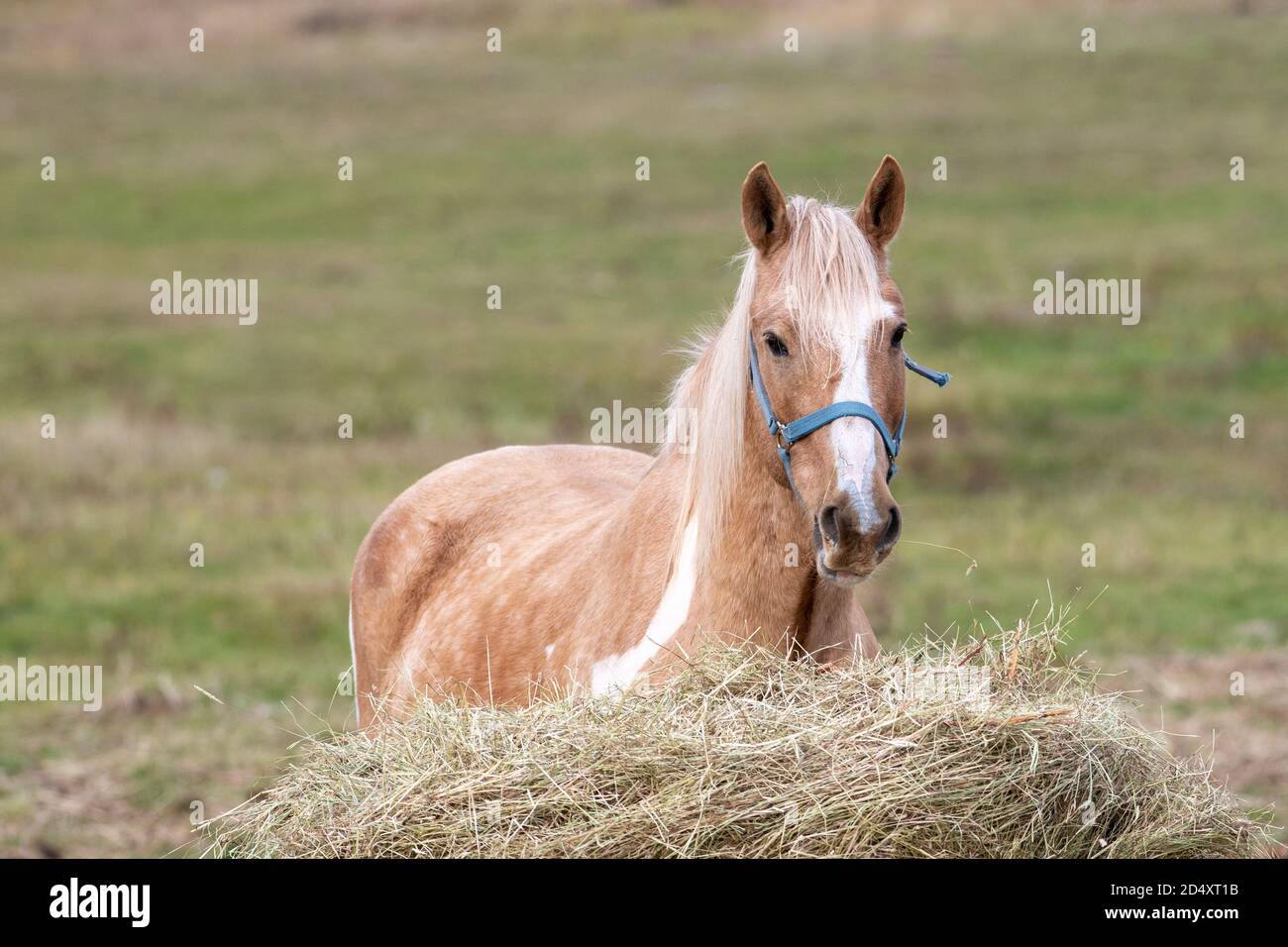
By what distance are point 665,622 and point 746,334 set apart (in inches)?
37.5

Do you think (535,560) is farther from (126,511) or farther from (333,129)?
(333,129)

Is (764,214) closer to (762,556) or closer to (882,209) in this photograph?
(882,209)

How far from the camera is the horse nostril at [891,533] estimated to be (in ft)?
13.9

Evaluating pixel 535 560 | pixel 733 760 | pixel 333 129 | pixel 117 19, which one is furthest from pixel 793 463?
pixel 117 19

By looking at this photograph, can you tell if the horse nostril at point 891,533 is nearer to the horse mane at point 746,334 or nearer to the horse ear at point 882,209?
the horse mane at point 746,334

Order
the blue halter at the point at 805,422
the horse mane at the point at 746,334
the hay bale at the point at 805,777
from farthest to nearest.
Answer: the horse mane at the point at 746,334, the blue halter at the point at 805,422, the hay bale at the point at 805,777

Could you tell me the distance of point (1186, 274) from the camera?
24.4 meters

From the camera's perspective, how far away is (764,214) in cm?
489

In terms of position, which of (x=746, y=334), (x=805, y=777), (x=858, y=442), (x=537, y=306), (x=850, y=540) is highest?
(x=537, y=306)

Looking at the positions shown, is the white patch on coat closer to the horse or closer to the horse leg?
the horse

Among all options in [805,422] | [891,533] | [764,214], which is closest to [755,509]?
[805,422]

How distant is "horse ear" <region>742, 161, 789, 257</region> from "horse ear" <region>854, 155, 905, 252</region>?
25 cm

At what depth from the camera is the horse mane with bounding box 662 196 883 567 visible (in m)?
4.57

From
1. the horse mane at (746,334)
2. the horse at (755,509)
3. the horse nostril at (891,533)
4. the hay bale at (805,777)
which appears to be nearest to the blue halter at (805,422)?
the horse at (755,509)
